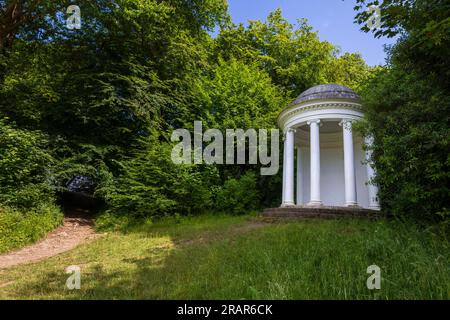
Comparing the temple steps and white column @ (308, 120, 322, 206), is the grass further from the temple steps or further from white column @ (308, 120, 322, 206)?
white column @ (308, 120, 322, 206)

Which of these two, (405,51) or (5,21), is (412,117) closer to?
(405,51)

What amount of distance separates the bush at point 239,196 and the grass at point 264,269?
6333 millimetres

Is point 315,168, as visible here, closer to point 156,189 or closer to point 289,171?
point 289,171

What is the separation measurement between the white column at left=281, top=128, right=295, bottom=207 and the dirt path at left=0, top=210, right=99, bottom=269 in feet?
24.7

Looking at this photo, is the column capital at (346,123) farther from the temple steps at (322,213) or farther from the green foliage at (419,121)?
the green foliage at (419,121)

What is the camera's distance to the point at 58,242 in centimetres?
951

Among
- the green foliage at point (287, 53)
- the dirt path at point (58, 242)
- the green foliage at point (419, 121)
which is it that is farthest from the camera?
the green foliage at point (287, 53)

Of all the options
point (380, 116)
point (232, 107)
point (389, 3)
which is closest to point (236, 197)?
point (232, 107)

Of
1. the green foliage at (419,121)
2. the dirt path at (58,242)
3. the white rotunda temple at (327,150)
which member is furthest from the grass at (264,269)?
the white rotunda temple at (327,150)

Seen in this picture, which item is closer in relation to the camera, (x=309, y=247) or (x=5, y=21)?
(x=309, y=247)

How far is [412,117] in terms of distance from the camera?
20.6 feet

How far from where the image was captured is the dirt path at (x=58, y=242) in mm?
7494

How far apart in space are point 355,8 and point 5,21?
15704mm

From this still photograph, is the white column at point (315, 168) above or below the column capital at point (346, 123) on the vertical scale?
below
